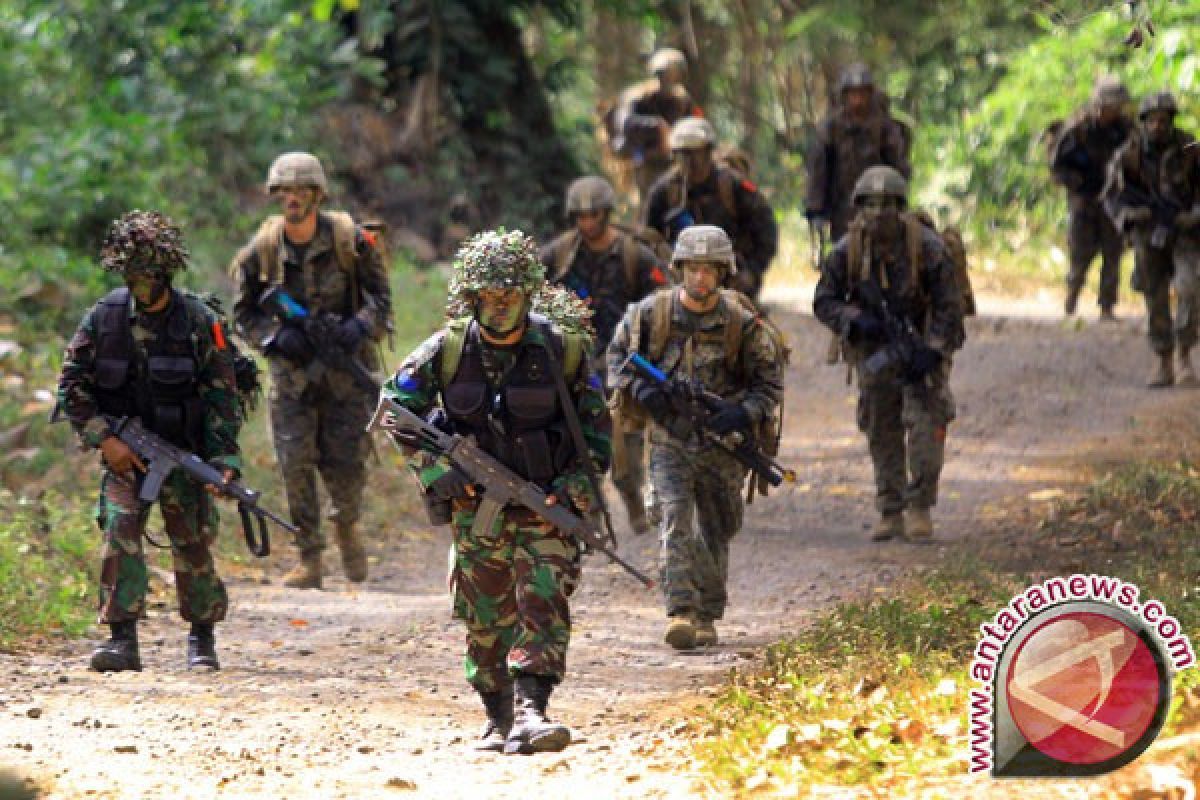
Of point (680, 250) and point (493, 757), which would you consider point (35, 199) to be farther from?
point (493, 757)

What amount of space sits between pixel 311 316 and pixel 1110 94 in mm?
8122

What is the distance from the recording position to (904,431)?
11.7 metres

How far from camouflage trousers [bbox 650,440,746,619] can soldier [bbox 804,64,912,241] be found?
563cm

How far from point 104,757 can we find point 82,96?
13.6 meters

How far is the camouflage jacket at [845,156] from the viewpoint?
14547 mm

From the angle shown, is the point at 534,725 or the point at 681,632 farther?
the point at 681,632

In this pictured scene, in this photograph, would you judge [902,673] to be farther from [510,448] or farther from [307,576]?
[307,576]

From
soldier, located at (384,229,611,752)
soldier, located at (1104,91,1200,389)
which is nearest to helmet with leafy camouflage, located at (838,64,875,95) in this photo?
soldier, located at (1104,91,1200,389)

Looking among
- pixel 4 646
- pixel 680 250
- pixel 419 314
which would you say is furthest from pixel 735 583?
pixel 419 314

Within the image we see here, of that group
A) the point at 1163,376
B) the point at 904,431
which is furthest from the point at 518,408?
the point at 1163,376

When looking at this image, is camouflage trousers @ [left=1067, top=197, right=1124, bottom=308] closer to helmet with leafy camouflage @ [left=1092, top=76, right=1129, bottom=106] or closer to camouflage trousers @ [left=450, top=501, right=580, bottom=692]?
helmet with leafy camouflage @ [left=1092, top=76, right=1129, bottom=106]

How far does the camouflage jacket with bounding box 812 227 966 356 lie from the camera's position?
1102 centimetres

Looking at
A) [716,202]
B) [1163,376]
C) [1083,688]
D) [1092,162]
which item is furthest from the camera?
[1092,162]

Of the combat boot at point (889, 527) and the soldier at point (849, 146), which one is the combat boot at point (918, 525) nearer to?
the combat boot at point (889, 527)
